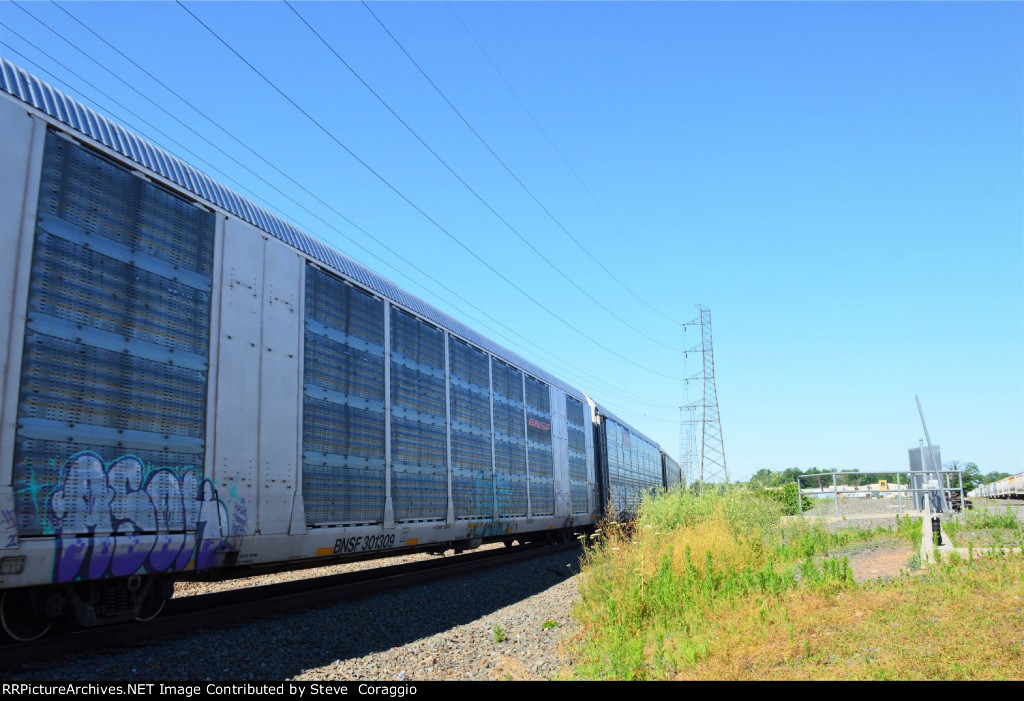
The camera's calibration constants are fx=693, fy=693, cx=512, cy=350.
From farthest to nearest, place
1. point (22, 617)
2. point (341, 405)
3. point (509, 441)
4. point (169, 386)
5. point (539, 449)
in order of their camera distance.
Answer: point (539, 449), point (509, 441), point (341, 405), point (169, 386), point (22, 617)

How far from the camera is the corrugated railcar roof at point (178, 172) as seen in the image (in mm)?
5754

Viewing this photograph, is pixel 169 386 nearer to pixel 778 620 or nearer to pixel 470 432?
pixel 778 620

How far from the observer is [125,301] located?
6.23 metres

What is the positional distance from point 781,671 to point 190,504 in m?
5.37

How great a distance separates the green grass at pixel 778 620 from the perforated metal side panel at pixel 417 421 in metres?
2.76

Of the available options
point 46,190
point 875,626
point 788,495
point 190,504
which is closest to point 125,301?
point 46,190

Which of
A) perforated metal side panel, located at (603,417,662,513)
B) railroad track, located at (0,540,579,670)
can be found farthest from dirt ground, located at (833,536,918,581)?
perforated metal side panel, located at (603,417,662,513)

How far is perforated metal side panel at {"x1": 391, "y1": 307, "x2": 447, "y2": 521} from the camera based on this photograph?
1018 centimetres

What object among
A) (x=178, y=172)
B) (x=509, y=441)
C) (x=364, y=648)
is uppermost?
(x=178, y=172)

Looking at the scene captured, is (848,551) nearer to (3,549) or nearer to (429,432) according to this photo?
(429,432)

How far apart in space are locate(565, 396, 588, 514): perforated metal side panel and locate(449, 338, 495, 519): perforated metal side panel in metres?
6.40

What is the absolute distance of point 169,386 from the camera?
6.54m

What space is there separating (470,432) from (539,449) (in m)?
4.36

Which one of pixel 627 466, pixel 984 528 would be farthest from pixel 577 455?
pixel 984 528
